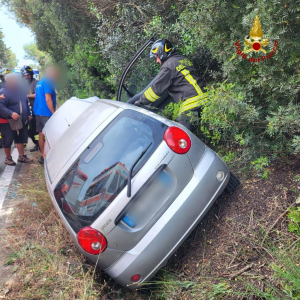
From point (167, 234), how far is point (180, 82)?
2.20 meters

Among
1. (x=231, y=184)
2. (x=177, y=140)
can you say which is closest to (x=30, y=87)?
(x=177, y=140)

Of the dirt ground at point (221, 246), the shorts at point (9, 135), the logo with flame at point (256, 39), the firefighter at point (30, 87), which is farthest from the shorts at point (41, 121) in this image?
the logo with flame at point (256, 39)

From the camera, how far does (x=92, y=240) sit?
111 inches

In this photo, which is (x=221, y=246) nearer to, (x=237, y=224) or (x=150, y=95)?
(x=237, y=224)

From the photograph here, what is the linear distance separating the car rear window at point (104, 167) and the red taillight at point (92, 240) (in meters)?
0.08

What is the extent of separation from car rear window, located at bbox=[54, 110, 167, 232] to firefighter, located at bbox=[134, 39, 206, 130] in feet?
3.49

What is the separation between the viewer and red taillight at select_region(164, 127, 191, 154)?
3.00 meters

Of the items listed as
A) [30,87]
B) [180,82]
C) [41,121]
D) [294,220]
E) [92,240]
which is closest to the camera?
[294,220]

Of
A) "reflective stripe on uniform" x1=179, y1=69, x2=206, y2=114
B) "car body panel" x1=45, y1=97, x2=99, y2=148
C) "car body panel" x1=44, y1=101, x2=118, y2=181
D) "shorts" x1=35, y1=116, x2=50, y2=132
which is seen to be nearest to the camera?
"car body panel" x1=44, y1=101, x2=118, y2=181

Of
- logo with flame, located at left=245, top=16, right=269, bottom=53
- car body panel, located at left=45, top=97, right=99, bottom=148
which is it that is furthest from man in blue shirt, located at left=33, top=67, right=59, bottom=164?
logo with flame, located at left=245, top=16, right=269, bottom=53

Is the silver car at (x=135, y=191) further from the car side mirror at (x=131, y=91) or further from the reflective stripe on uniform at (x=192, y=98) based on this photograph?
the car side mirror at (x=131, y=91)

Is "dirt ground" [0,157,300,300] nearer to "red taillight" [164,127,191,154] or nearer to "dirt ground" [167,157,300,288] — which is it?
"dirt ground" [167,157,300,288]

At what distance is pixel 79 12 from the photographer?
27.8 ft

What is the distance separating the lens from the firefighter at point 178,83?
4.15 m
